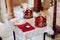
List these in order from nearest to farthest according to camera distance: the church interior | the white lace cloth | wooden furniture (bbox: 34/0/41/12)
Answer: the church interior
the white lace cloth
wooden furniture (bbox: 34/0/41/12)

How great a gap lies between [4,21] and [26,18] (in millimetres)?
863

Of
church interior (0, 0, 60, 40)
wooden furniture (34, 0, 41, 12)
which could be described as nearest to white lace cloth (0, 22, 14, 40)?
church interior (0, 0, 60, 40)

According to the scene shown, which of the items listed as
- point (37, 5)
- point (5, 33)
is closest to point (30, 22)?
point (5, 33)

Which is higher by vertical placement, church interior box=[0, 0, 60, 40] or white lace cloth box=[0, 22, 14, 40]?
church interior box=[0, 0, 60, 40]

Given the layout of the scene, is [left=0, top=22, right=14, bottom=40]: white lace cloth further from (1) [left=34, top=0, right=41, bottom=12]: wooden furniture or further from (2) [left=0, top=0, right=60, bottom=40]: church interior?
(1) [left=34, top=0, right=41, bottom=12]: wooden furniture

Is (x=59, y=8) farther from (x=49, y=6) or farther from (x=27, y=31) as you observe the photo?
(x=27, y=31)

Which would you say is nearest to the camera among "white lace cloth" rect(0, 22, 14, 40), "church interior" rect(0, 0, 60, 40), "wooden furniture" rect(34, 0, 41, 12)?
"church interior" rect(0, 0, 60, 40)

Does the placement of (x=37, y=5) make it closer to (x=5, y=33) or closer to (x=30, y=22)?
(x=5, y=33)

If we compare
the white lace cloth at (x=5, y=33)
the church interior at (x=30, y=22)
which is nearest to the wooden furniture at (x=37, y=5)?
the church interior at (x=30, y=22)

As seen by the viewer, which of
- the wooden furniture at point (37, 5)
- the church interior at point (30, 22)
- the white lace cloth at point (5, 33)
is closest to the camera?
the church interior at point (30, 22)

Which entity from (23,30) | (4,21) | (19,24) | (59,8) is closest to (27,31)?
(23,30)

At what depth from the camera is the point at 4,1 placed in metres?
3.19

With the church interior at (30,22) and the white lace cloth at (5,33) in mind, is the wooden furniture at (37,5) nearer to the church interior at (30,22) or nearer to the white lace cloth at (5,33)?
the church interior at (30,22)

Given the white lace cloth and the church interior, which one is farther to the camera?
the white lace cloth
